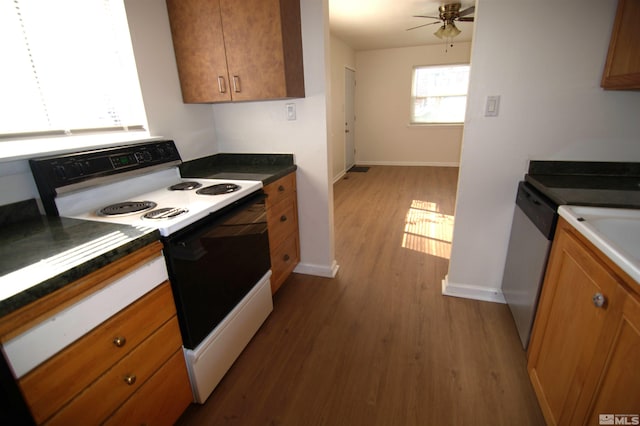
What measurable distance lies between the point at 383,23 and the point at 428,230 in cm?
304

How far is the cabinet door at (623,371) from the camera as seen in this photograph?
2.63 feet

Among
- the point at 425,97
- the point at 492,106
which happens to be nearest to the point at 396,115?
the point at 425,97

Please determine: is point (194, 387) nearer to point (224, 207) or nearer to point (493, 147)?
point (224, 207)

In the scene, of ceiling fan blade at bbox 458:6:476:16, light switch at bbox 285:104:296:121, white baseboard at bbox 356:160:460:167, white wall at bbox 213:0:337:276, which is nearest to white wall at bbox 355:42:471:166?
white baseboard at bbox 356:160:460:167

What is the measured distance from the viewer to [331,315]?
81.8 inches

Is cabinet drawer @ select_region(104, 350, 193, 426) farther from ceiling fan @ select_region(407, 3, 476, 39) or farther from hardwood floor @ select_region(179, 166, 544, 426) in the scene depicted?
ceiling fan @ select_region(407, 3, 476, 39)

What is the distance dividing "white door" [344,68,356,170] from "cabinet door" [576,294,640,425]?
564cm

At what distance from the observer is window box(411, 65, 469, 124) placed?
6.20 m

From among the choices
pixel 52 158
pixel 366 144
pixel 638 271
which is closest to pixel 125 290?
pixel 52 158

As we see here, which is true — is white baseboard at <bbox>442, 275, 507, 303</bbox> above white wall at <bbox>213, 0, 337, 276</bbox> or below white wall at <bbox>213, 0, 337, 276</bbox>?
below

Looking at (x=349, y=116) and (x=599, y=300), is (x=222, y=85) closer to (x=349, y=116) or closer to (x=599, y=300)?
(x=599, y=300)

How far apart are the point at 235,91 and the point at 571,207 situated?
185 cm

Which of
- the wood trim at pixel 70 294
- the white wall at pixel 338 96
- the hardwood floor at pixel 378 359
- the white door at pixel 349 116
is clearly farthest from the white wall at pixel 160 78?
the white door at pixel 349 116

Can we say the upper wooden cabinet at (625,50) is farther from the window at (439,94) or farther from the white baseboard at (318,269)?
the window at (439,94)
